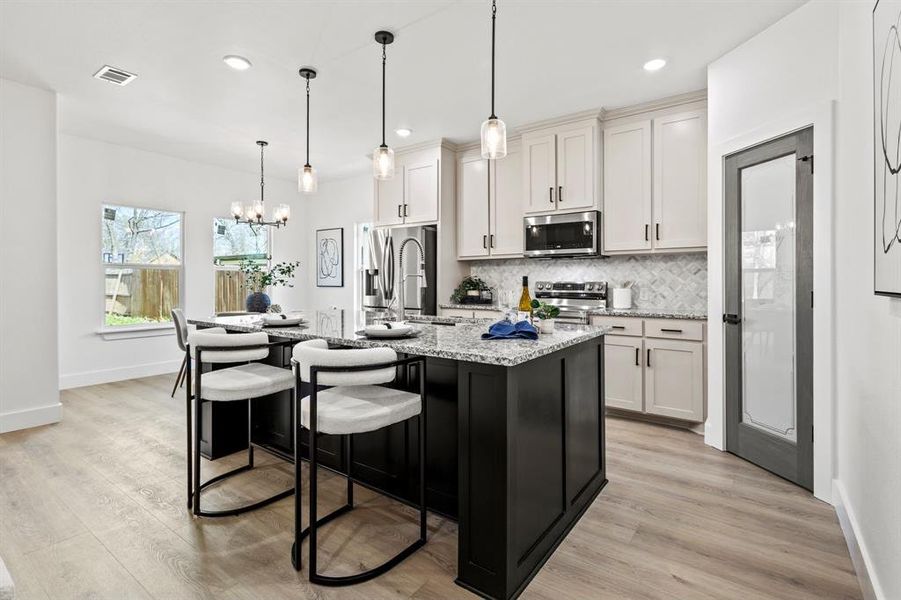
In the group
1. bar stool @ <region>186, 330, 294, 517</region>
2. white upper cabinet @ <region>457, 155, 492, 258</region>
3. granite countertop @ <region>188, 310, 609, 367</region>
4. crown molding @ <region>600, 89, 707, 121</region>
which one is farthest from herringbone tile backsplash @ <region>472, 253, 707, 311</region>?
bar stool @ <region>186, 330, 294, 517</region>

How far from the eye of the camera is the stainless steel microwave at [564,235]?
13.8 feet

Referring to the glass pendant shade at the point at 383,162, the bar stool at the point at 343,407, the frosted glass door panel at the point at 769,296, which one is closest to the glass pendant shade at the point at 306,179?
the glass pendant shade at the point at 383,162

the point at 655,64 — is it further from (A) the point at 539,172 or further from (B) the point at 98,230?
(B) the point at 98,230

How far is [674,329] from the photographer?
12.0ft

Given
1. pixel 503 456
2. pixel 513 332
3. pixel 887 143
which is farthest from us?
pixel 513 332

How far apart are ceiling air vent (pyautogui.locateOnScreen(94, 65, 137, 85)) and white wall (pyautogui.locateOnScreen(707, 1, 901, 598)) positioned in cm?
441

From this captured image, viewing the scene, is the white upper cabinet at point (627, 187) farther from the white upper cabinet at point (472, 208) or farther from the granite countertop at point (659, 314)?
the white upper cabinet at point (472, 208)

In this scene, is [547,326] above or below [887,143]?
below

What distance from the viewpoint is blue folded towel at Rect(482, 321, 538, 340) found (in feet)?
6.82

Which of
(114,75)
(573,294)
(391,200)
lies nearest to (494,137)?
(573,294)

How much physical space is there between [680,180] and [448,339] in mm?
2862

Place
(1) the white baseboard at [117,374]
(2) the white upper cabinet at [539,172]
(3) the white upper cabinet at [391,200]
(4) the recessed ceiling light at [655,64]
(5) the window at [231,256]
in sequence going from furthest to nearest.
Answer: (5) the window at [231,256] → (3) the white upper cabinet at [391,200] → (1) the white baseboard at [117,374] → (2) the white upper cabinet at [539,172] → (4) the recessed ceiling light at [655,64]

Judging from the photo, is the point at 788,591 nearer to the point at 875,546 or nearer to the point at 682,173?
the point at 875,546

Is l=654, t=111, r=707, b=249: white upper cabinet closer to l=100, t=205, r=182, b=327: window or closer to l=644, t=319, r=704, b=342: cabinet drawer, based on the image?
l=644, t=319, r=704, b=342: cabinet drawer
